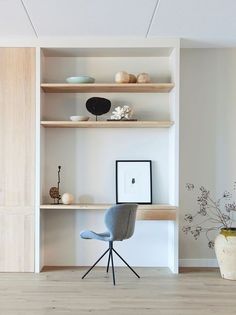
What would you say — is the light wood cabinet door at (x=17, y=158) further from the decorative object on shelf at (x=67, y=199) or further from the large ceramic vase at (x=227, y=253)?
the large ceramic vase at (x=227, y=253)

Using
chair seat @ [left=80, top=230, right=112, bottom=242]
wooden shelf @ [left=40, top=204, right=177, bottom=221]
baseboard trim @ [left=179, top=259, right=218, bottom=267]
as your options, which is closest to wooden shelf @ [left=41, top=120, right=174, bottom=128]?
wooden shelf @ [left=40, top=204, right=177, bottom=221]

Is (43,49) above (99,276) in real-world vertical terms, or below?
above

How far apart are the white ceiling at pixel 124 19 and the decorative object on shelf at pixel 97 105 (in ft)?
2.32

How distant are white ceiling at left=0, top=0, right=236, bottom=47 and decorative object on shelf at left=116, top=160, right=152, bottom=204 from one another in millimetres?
1457

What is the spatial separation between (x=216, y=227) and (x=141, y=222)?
89cm

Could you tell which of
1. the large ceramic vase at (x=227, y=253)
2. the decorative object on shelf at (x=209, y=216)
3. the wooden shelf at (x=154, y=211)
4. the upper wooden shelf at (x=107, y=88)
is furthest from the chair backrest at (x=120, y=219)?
the upper wooden shelf at (x=107, y=88)

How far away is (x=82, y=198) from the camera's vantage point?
14.9 feet

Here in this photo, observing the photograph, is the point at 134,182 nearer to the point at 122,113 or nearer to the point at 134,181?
the point at 134,181

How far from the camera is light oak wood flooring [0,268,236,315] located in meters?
3.13

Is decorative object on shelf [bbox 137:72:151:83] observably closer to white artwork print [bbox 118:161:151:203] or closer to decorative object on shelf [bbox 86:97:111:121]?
decorative object on shelf [bbox 86:97:111:121]

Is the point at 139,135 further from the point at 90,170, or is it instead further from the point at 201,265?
the point at 201,265

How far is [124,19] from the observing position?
3721 millimetres

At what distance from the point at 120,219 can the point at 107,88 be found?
1.52m

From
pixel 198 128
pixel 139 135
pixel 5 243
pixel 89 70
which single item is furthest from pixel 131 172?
pixel 5 243
